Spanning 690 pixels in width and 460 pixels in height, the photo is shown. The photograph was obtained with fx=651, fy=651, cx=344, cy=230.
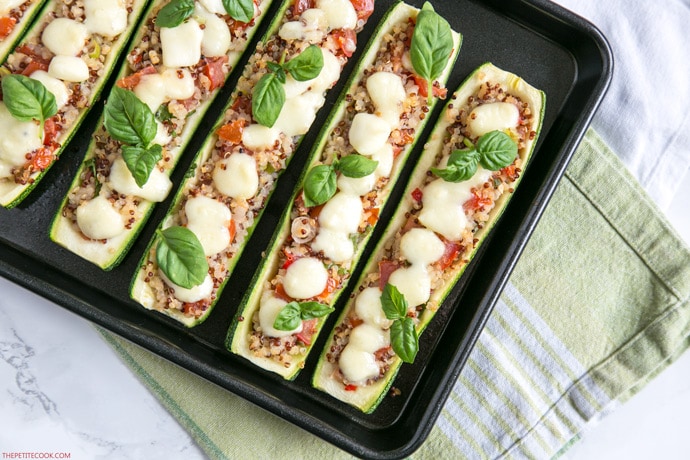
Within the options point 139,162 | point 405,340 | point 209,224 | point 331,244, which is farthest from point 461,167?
point 139,162

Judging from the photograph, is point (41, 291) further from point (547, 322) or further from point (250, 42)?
point (547, 322)

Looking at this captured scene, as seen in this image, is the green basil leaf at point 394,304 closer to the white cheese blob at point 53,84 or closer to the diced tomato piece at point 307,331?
the diced tomato piece at point 307,331

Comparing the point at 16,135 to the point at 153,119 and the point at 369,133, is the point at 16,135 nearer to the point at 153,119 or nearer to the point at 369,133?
the point at 153,119

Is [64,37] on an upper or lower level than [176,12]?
lower

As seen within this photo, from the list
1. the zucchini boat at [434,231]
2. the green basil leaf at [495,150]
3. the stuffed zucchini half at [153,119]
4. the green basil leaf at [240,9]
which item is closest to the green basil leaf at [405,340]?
the zucchini boat at [434,231]

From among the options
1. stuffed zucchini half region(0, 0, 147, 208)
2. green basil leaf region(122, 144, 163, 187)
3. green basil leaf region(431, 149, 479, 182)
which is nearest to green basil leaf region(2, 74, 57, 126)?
stuffed zucchini half region(0, 0, 147, 208)

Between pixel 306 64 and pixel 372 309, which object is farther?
pixel 372 309

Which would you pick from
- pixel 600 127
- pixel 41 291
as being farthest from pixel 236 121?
pixel 600 127
